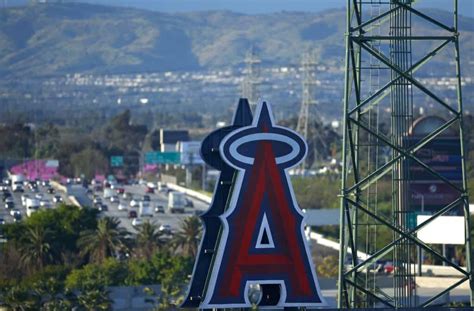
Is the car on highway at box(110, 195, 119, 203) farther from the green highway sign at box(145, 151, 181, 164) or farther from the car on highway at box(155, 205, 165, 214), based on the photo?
the green highway sign at box(145, 151, 181, 164)

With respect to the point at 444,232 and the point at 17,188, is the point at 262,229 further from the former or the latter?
the point at 17,188

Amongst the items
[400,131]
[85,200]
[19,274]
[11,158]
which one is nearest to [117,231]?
[19,274]

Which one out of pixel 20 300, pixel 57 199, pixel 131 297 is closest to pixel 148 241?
pixel 131 297

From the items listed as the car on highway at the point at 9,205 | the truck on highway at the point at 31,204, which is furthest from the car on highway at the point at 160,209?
the car on highway at the point at 9,205

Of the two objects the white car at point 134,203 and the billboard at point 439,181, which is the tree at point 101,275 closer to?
the billboard at point 439,181

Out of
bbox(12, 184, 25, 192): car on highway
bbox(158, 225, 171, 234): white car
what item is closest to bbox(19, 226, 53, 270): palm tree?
bbox(158, 225, 171, 234): white car

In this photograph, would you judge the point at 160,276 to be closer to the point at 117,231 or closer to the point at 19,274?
the point at 19,274
